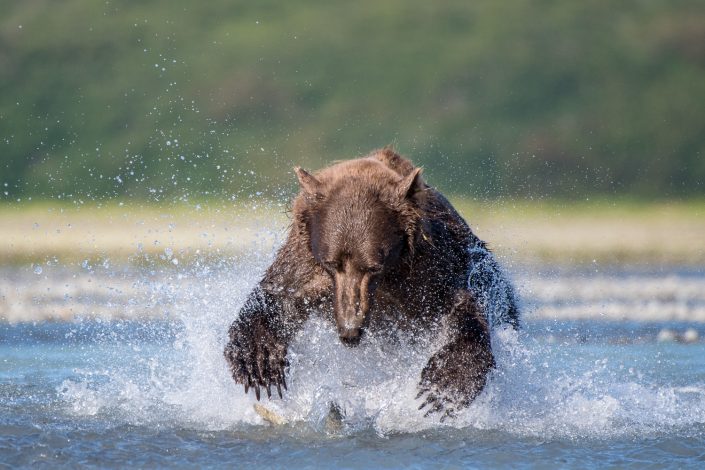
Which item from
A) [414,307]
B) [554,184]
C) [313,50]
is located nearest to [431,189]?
[414,307]

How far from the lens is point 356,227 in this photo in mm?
7074

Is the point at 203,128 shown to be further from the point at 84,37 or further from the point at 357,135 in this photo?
the point at 84,37

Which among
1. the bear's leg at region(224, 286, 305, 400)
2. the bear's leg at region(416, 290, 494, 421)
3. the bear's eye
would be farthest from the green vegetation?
the bear's eye

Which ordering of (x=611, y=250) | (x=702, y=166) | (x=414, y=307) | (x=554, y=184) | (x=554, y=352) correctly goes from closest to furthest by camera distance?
(x=414, y=307)
(x=554, y=352)
(x=611, y=250)
(x=554, y=184)
(x=702, y=166)

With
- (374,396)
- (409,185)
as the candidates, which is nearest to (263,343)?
(374,396)

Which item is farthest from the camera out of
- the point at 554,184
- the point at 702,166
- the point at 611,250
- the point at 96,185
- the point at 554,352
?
the point at 702,166

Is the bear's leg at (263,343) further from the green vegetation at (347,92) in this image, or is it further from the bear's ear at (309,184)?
the green vegetation at (347,92)

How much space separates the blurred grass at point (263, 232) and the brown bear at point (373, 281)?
12.7m

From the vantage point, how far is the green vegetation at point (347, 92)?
52594 millimetres

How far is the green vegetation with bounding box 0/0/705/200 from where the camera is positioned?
52.6 meters

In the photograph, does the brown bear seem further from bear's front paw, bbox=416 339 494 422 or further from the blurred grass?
the blurred grass

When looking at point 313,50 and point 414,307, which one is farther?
point 313,50

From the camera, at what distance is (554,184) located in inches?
1865

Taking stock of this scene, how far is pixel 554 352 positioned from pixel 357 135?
141ft
